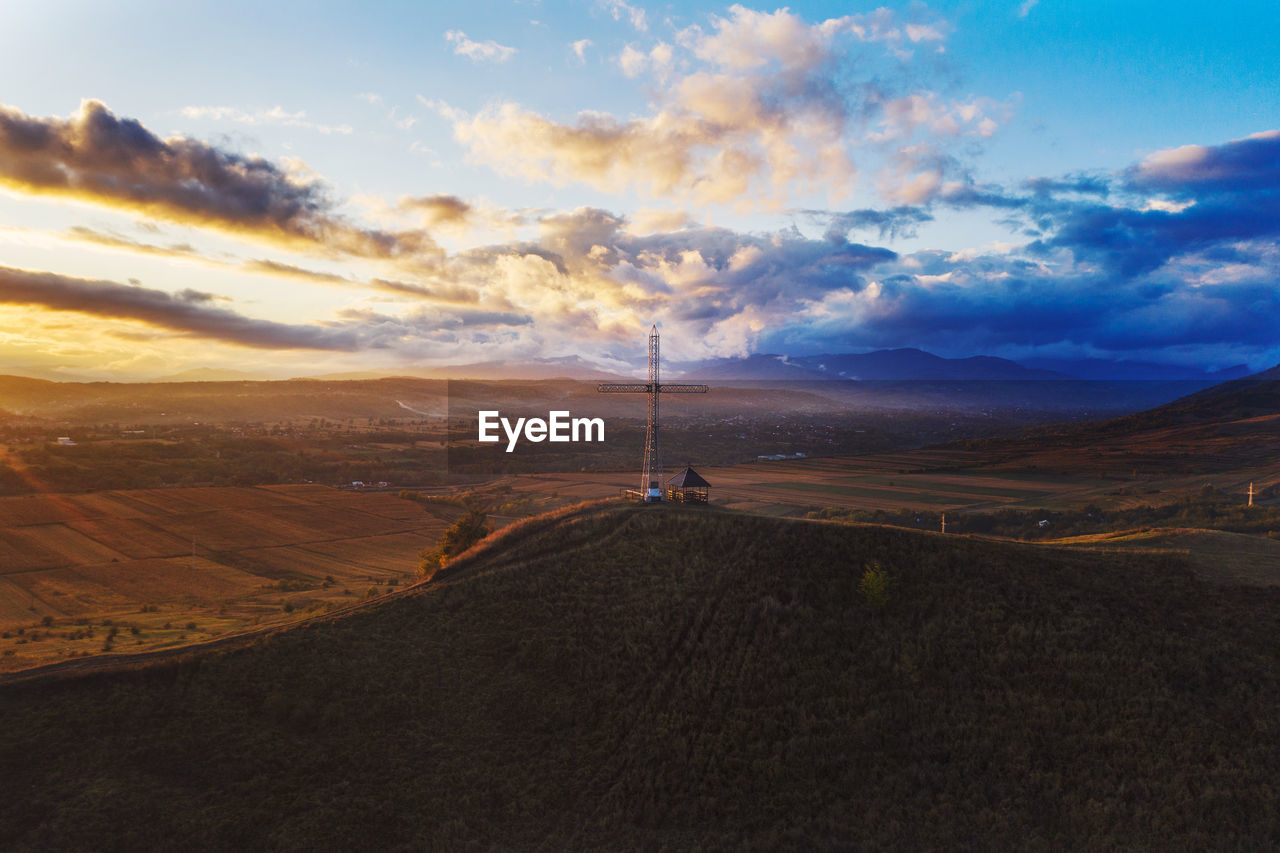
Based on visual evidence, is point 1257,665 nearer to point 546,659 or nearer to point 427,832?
point 546,659

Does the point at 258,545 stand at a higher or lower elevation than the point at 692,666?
lower

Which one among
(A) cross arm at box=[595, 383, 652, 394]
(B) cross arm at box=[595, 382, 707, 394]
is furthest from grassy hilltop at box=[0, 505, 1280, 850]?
(A) cross arm at box=[595, 383, 652, 394]

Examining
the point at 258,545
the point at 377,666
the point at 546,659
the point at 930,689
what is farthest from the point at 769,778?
the point at 258,545

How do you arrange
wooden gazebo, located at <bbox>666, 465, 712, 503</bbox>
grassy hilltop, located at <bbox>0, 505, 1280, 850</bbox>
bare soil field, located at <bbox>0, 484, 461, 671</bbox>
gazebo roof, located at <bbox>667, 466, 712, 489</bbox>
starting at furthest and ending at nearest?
gazebo roof, located at <bbox>667, 466, 712, 489</bbox>
wooden gazebo, located at <bbox>666, 465, 712, 503</bbox>
bare soil field, located at <bbox>0, 484, 461, 671</bbox>
grassy hilltop, located at <bbox>0, 505, 1280, 850</bbox>

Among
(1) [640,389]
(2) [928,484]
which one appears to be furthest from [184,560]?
(2) [928,484]

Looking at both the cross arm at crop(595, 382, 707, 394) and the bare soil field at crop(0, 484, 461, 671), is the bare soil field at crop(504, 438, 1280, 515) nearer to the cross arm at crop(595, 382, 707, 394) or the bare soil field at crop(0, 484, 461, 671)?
the cross arm at crop(595, 382, 707, 394)

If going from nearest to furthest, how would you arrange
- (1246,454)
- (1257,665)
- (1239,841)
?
(1239,841) → (1257,665) → (1246,454)

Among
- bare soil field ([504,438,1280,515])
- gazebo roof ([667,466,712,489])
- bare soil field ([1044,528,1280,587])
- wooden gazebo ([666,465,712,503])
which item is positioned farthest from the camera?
bare soil field ([504,438,1280,515])
